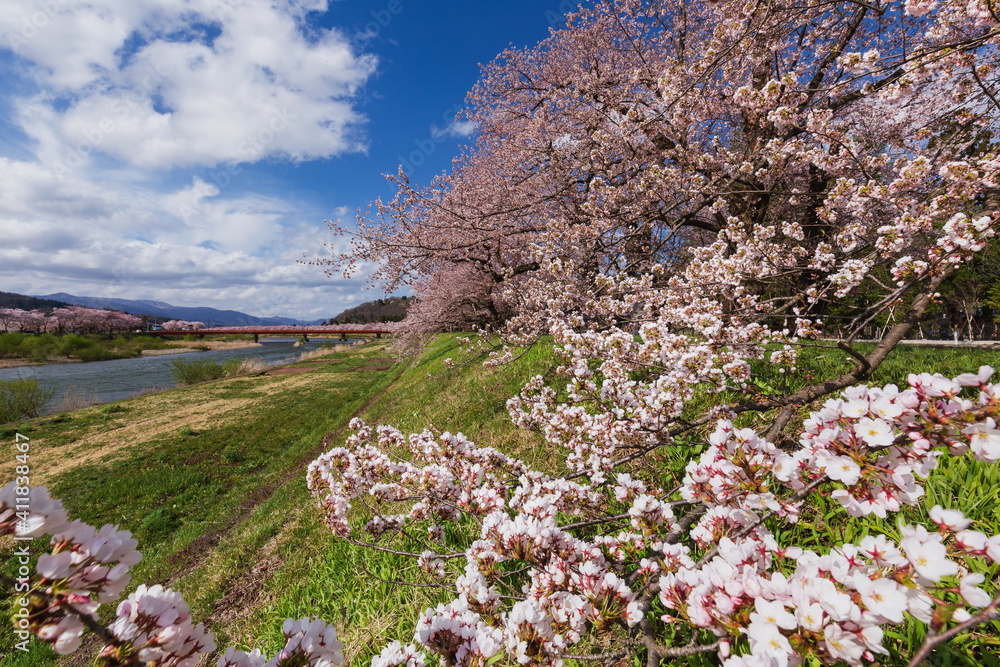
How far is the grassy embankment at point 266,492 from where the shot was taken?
3100 millimetres

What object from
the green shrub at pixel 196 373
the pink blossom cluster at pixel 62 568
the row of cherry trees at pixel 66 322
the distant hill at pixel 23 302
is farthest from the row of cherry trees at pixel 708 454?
the distant hill at pixel 23 302

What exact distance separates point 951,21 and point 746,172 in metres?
2.03

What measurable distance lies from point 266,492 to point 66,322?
3843 inches

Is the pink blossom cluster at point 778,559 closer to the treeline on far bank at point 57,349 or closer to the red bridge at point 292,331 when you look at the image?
the red bridge at point 292,331

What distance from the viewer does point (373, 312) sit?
15212cm

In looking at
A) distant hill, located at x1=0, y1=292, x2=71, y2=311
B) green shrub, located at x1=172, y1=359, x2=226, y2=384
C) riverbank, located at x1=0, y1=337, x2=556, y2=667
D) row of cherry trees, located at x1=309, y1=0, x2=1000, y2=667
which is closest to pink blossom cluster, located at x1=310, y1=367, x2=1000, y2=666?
row of cherry trees, located at x1=309, y1=0, x2=1000, y2=667

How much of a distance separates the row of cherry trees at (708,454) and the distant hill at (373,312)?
110901mm

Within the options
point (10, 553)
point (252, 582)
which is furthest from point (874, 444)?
point (10, 553)

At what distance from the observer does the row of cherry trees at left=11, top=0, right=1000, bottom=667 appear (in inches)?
47.4

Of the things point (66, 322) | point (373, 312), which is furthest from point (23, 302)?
point (373, 312)

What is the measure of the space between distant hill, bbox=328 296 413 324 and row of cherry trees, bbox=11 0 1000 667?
364 ft

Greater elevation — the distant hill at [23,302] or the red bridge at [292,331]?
the distant hill at [23,302]

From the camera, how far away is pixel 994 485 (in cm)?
247

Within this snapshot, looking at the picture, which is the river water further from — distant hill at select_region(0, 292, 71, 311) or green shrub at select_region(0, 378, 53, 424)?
distant hill at select_region(0, 292, 71, 311)
